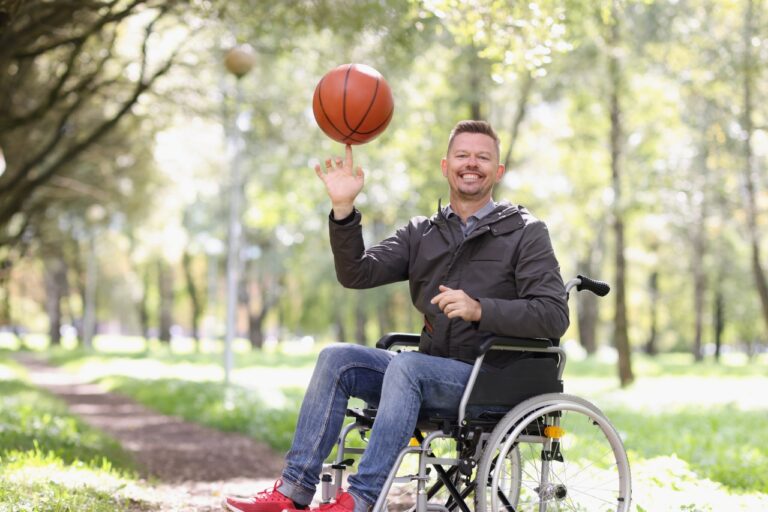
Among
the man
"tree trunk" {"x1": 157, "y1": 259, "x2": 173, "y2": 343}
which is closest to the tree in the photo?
the man

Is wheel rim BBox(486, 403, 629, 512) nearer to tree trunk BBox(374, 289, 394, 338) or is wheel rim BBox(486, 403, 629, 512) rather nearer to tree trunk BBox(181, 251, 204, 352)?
tree trunk BBox(374, 289, 394, 338)

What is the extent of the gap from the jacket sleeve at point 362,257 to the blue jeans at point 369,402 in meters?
0.30

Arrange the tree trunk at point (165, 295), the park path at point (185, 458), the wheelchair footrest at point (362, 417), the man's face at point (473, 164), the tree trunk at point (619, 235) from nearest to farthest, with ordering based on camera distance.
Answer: the wheelchair footrest at point (362, 417)
the man's face at point (473, 164)
the park path at point (185, 458)
the tree trunk at point (619, 235)
the tree trunk at point (165, 295)

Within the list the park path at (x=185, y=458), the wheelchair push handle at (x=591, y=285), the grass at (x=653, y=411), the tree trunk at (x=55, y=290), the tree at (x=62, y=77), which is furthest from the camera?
the tree trunk at (x=55, y=290)

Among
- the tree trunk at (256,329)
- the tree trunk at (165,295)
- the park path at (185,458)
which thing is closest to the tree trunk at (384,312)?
the tree trunk at (256,329)

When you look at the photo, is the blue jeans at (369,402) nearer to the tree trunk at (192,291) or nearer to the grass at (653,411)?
the grass at (653,411)

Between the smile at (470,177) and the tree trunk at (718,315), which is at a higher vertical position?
the smile at (470,177)

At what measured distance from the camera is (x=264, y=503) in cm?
347

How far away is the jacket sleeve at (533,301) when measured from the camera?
11.2 ft

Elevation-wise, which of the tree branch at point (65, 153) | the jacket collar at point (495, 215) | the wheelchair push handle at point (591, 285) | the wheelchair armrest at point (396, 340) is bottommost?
the wheelchair armrest at point (396, 340)

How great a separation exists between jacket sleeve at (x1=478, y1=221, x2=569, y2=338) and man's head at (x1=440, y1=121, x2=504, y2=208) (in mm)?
282

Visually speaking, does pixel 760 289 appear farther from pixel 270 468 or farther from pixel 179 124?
pixel 270 468

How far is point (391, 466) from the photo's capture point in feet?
10.8

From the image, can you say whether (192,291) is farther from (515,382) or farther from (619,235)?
(515,382)
